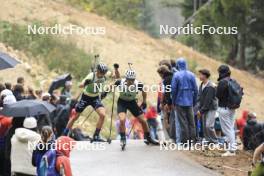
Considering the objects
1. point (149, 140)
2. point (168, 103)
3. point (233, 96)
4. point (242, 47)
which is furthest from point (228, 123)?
point (242, 47)

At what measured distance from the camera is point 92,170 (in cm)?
1341

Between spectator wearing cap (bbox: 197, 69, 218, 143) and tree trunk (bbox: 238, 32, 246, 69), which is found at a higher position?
tree trunk (bbox: 238, 32, 246, 69)

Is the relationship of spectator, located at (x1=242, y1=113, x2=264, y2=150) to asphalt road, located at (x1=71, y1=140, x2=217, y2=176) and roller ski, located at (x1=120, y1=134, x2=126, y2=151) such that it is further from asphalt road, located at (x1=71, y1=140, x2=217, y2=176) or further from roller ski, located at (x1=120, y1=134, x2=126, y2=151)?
roller ski, located at (x1=120, y1=134, x2=126, y2=151)

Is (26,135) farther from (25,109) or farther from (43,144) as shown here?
(25,109)

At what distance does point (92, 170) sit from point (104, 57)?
2278 cm

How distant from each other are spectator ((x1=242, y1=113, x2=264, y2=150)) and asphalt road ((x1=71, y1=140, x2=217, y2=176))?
1745 mm

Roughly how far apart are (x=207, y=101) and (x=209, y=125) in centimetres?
56

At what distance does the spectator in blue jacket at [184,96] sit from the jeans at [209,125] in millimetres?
297

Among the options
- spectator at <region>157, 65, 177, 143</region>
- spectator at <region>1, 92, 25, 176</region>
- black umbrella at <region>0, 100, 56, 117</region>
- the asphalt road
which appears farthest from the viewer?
spectator at <region>157, 65, 177, 143</region>

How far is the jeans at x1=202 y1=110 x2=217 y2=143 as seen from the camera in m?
15.0

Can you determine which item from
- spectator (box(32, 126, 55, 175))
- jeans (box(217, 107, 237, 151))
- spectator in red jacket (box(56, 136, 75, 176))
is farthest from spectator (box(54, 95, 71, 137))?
spectator in red jacket (box(56, 136, 75, 176))

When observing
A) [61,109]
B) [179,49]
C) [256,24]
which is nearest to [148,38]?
[179,49]

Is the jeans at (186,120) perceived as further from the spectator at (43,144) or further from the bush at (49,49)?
the bush at (49,49)

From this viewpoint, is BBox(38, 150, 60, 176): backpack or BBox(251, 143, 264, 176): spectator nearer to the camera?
BBox(38, 150, 60, 176): backpack
